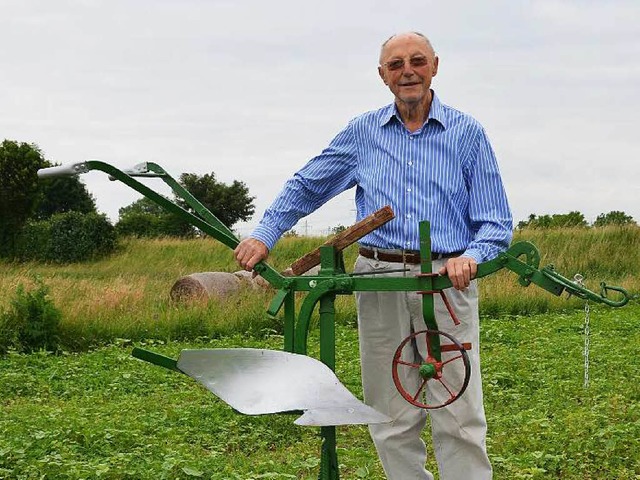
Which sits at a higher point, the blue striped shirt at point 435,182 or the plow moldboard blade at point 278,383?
the blue striped shirt at point 435,182

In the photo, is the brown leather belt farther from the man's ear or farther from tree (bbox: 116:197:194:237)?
tree (bbox: 116:197:194:237)

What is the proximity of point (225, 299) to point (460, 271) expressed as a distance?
8.82 m

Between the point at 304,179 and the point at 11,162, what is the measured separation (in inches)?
841

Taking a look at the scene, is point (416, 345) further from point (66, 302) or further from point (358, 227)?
point (66, 302)

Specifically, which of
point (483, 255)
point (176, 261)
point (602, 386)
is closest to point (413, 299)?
point (483, 255)

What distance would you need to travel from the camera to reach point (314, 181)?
11.8 ft

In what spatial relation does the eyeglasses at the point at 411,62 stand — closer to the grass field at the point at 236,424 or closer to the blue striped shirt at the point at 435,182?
the blue striped shirt at the point at 435,182

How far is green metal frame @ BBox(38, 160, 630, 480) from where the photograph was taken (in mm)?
3016

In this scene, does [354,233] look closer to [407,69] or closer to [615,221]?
[407,69]

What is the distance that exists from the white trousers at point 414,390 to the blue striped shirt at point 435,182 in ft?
0.45

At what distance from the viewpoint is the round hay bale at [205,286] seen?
12.2 metres

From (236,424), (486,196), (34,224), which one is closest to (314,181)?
(486,196)

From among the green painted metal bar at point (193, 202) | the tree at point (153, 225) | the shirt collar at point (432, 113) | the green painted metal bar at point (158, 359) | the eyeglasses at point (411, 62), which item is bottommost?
the green painted metal bar at point (158, 359)

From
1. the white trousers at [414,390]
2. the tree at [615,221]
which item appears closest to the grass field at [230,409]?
the white trousers at [414,390]
